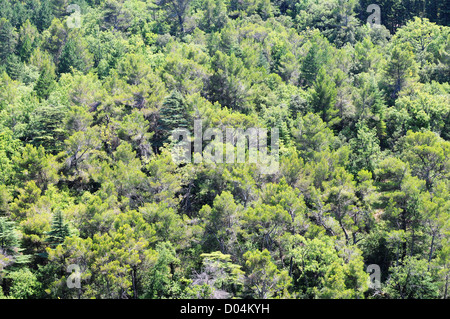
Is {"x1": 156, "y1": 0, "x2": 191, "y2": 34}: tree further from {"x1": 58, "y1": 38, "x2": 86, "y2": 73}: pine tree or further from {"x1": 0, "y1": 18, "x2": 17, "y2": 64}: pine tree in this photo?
{"x1": 0, "y1": 18, "x2": 17, "y2": 64}: pine tree

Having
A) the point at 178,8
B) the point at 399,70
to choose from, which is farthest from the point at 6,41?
the point at 399,70

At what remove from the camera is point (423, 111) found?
54.9m

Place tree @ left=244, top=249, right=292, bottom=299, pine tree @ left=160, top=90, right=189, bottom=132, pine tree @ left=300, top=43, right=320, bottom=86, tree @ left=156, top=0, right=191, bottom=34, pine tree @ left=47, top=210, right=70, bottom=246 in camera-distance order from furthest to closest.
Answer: tree @ left=156, top=0, right=191, bottom=34 < pine tree @ left=300, top=43, right=320, bottom=86 < pine tree @ left=160, top=90, right=189, bottom=132 < pine tree @ left=47, top=210, right=70, bottom=246 < tree @ left=244, top=249, right=292, bottom=299

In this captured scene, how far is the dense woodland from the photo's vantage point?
37.9 m

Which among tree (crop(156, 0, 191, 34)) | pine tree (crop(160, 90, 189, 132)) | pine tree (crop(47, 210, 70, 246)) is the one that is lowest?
pine tree (crop(47, 210, 70, 246))

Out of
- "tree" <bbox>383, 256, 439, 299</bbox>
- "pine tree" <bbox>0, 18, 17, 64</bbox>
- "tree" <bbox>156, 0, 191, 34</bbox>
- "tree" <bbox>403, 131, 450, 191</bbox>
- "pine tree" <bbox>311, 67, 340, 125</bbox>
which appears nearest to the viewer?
"tree" <bbox>383, 256, 439, 299</bbox>

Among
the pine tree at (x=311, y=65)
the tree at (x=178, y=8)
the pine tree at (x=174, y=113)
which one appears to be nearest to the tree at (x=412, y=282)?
the pine tree at (x=174, y=113)

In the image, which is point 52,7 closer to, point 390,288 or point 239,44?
point 239,44

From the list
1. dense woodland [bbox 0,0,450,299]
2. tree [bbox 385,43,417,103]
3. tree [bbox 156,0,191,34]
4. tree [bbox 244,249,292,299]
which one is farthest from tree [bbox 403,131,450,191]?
tree [bbox 156,0,191,34]

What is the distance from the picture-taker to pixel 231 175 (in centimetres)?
4531

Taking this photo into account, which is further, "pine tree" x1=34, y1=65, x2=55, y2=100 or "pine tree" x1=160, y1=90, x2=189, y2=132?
"pine tree" x1=34, y1=65, x2=55, y2=100

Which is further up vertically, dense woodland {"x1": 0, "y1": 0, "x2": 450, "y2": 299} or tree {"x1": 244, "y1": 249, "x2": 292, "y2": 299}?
dense woodland {"x1": 0, "y1": 0, "x2": 450, "y2": 299}

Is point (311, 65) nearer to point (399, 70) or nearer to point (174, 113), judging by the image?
point (399, 70)

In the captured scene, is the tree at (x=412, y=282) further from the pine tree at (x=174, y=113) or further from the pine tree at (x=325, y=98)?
the pine tree at (x=174, y=113)
